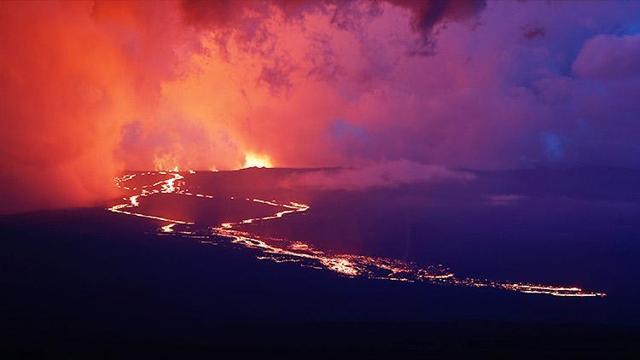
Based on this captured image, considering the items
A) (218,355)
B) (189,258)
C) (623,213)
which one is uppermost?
(623,213)

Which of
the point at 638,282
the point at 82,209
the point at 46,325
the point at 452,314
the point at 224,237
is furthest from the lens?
the point at 82,209

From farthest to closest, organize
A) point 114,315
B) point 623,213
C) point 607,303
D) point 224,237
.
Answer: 1. point 623,213
2. point 224,237
3. point 607,303
4. point 114,315

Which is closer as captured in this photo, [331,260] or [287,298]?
Answer: [287,298]

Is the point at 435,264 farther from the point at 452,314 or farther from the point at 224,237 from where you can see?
the point at 224,237

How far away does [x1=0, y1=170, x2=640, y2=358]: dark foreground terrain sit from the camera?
19797 millimetres

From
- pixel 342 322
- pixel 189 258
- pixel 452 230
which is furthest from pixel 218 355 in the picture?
pixel 452 230

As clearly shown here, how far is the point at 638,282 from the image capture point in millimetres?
32438

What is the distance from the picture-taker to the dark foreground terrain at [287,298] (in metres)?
19.8

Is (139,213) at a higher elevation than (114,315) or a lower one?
higher

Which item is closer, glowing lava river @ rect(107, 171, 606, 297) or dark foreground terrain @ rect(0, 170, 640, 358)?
dark foreground terrain @ rect(0, 170, 640, 358)

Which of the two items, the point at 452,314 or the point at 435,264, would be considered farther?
the point at 435,264

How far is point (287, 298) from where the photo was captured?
26125 millimetres

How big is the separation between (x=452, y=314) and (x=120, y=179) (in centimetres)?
6220

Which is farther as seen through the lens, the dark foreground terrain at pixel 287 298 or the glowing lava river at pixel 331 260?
the glowing lava river at pixel 331 260
